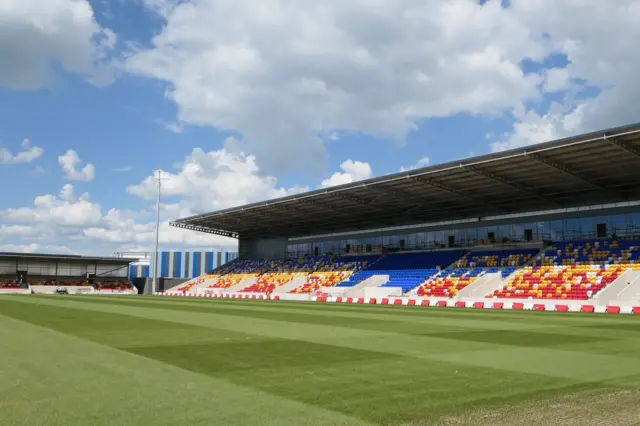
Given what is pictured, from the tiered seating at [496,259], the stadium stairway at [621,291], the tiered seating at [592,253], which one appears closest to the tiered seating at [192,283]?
the tiered seating at [496,259]

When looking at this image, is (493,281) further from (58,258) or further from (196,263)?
(196,263)

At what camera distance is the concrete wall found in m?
87.2

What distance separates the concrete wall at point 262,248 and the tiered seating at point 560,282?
45821 millimetres

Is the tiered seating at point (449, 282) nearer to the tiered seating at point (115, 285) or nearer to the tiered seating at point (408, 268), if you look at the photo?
the tiered seating at point (408, 268)

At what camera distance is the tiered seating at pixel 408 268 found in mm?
55062

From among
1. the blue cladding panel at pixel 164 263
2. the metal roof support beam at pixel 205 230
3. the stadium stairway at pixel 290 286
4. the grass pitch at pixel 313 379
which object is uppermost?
the metal roof support beam at pixel 205 230

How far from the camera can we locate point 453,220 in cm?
6197

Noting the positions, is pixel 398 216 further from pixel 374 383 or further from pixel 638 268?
pixel 374 383

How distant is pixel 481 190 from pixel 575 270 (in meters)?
10.6

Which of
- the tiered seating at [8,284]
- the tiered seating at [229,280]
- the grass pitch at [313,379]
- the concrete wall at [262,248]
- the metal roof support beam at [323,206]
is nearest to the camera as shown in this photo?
the grass pitch at [313,379]

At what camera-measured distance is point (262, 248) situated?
9019cm

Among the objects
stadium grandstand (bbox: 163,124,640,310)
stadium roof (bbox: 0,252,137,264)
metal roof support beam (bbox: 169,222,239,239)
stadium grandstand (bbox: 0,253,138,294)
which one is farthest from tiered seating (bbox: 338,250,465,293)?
stadium roof (bbox: 0,252,137,264)

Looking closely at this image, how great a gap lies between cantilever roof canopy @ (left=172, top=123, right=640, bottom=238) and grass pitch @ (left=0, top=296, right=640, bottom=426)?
24327 mm

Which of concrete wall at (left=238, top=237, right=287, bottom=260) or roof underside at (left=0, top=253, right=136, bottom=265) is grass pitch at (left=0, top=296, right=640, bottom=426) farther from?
roof underside at (left=0, top=253, right=136, bottom=265)
